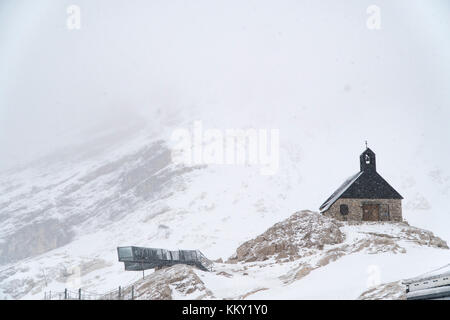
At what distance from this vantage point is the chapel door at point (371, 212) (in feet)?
87.6

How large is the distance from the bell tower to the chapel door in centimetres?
220

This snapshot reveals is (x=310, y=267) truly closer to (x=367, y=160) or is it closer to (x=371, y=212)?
(x=371, y=212)

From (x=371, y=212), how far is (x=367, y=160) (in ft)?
10.0

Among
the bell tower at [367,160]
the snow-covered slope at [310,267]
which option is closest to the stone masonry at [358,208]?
the bell tower at [367,160]

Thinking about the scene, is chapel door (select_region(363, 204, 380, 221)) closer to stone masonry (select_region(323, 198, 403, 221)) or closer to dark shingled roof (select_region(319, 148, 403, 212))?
stone masonry (select_region(323, 198, 403, 221))

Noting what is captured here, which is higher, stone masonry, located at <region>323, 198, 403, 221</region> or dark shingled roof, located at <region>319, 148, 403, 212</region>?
dark shingled roof, located at <region>319, 148, 403, 212</region>

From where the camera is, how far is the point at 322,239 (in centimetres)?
2152

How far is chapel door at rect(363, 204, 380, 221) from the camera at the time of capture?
2669 centimetres

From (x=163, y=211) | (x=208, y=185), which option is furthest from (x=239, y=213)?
(x=163, y=211)

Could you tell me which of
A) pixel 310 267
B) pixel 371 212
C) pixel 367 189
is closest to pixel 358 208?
pixel 371 212

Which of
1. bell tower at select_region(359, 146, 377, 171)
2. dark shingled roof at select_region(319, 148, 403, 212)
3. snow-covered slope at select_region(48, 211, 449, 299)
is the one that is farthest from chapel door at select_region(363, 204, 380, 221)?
snow-covered slope at select_region(48, 211, 449, 299)

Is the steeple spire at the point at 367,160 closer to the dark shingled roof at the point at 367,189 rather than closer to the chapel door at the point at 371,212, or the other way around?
the dark shingled roof at the point at 367,189
